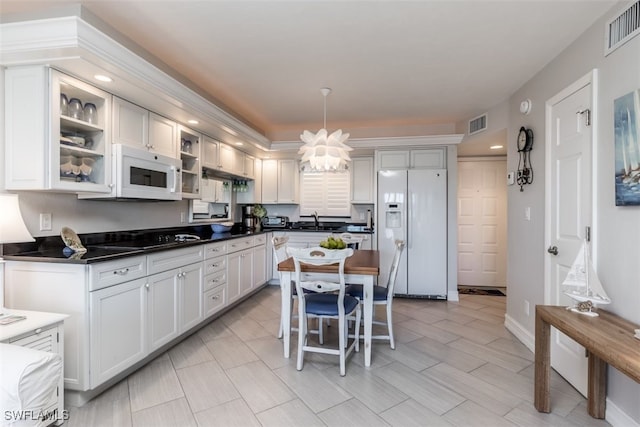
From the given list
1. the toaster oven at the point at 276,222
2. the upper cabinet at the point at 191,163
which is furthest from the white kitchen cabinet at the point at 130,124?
the toaster oven at the point at 276,222

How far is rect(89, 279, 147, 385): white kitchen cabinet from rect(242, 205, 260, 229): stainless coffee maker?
9.52 feet

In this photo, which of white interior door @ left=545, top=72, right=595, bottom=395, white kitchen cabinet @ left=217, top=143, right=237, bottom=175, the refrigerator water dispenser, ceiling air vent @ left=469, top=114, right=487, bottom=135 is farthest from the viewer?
the refrigerator water dispenser

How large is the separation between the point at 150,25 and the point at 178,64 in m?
0.61

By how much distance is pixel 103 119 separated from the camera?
7.93 ft

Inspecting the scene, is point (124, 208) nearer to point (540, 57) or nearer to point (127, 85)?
point (127, 85)

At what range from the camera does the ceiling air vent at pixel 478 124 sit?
3.92m

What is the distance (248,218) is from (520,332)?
401 centimetres

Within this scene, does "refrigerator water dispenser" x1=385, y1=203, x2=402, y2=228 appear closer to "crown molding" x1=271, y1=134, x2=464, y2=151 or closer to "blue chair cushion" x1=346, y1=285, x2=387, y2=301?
"crown molding" x1=271, y1=134, x2=464, y2=151

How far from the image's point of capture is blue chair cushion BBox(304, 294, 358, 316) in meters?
2.42

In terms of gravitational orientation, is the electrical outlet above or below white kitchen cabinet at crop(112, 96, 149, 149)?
below

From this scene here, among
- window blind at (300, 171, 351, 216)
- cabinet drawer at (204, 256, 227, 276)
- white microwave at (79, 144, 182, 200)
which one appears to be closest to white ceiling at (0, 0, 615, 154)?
white microwave at (79, 144, 182, 200)

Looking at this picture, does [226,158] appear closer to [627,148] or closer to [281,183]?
[281,183]

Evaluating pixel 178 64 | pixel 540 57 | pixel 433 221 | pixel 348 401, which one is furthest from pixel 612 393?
pixel 178 64

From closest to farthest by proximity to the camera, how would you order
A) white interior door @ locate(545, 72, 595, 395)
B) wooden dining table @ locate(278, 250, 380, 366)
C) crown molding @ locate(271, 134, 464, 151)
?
white interior door @ locate(545, 72, 595, 395) → wooden dining table @ locate(278, 250, 380, 366) → crown molding @ locate(271, 134, 464, 151)
